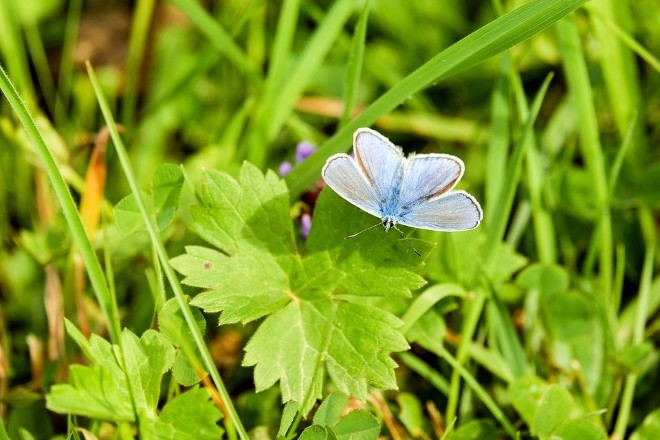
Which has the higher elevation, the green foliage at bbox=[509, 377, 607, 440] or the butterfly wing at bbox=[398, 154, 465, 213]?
the butterfly wing at bbox=[398, 154, 465, 213]

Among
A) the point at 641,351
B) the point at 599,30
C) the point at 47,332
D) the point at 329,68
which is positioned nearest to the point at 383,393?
the point at 641,351

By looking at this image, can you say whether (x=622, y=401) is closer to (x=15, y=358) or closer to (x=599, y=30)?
(x=599, y=30)

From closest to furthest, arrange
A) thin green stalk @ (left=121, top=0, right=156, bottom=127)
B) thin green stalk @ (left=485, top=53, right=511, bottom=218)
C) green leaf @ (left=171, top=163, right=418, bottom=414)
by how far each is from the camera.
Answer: green leaf @ (left=171, top=163, right=418, bottom=414), thin green stalk @ (left=485, top=53, right=511, bottom=218), thin green stalk @ (left=121, top=0, right=156, bottom=127)

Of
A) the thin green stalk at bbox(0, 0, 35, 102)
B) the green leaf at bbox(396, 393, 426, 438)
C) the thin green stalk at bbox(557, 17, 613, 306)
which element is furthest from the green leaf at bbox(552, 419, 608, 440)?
the thin green stalk at bbox(0, 0, 35, 102)

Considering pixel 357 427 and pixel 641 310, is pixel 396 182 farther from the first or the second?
pixel 641 310

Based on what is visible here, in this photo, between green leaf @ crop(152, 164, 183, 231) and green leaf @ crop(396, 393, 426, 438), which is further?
green leaf @ crop(396, 393, 426, 438)

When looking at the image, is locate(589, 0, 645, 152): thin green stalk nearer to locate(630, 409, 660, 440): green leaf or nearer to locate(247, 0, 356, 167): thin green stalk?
locate(247, 0, 356, 167): thin green stalk

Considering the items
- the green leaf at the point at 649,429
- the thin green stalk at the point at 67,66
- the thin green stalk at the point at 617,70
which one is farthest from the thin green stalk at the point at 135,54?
the green leaf at the point at 649,429

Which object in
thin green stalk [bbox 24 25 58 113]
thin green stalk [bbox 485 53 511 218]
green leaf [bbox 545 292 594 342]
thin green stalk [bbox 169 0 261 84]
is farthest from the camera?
thin green stalk [bbox 24 25 58 113]

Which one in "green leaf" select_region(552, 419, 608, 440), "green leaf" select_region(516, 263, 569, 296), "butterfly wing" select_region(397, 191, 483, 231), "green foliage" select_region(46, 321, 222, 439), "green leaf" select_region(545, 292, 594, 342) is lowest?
"green leaf" select_region(552, 419, 608, 440)
